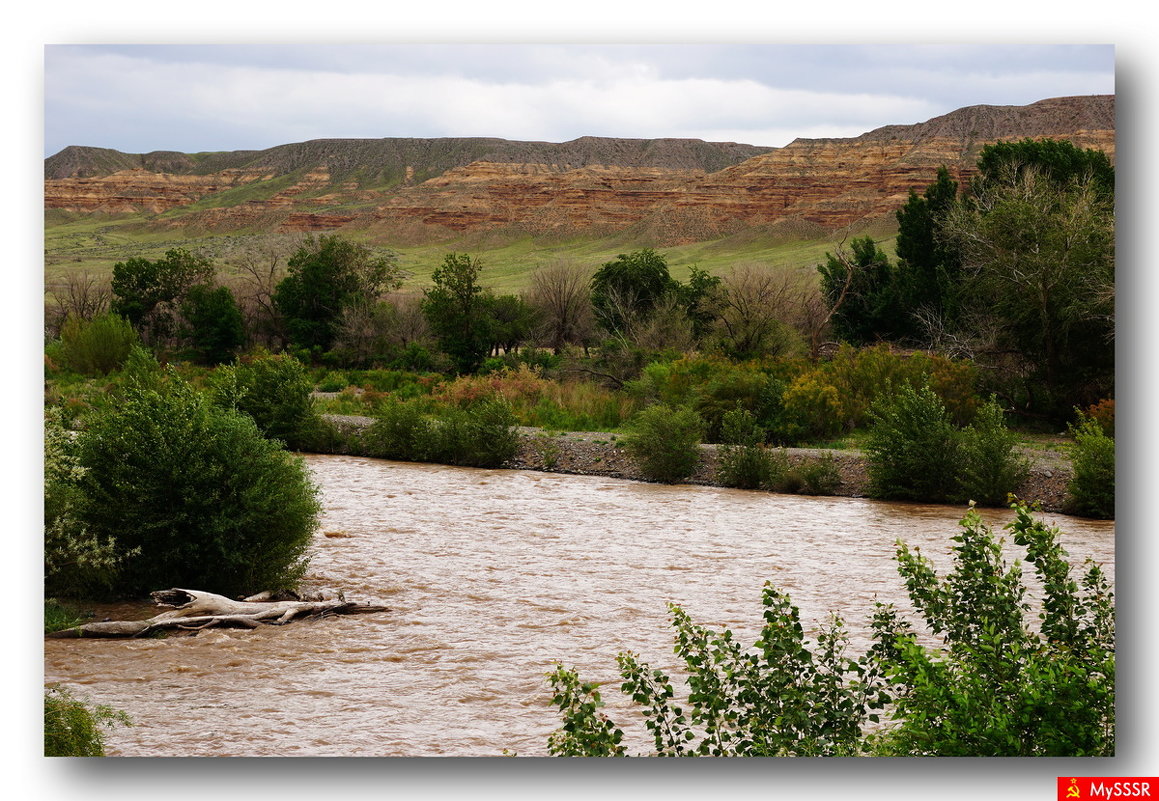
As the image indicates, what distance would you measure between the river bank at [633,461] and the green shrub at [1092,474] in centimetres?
29

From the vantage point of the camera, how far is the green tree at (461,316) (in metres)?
36.9

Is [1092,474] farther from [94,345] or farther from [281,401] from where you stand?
[94,345]

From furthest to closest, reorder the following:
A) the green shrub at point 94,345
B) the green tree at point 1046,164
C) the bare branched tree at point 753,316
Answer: the bare branched tree at point 753,316 → the green tree at point 1046,164 → the green shrub at point 94,345

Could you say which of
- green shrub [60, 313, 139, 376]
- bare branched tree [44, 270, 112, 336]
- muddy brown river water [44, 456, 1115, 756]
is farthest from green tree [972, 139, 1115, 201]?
bare branched tree [44, 270, 112, 336]

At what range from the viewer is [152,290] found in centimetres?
3519

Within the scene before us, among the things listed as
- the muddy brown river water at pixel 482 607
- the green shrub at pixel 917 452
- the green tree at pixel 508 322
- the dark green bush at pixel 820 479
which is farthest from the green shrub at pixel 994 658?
the green tree at pixel 508 322

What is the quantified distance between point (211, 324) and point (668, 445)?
20.0m

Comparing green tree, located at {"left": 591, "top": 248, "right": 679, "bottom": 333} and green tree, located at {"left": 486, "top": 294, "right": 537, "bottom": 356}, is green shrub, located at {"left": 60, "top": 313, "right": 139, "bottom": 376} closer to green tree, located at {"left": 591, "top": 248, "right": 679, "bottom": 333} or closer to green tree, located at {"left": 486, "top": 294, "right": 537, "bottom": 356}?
green tree, located at {"left": 486, "top": 294, "right": 537, "bottom": 356}

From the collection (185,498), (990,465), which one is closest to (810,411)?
(990,465)

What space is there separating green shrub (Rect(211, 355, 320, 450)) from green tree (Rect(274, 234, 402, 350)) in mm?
15849

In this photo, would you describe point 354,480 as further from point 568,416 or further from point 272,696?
point 272,696

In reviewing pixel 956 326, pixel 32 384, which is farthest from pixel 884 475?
pixel 32 384

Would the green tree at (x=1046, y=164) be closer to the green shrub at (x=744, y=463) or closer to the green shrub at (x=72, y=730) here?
the green shrub at (x=744, y=463)

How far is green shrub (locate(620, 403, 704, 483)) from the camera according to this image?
65.9 ft
